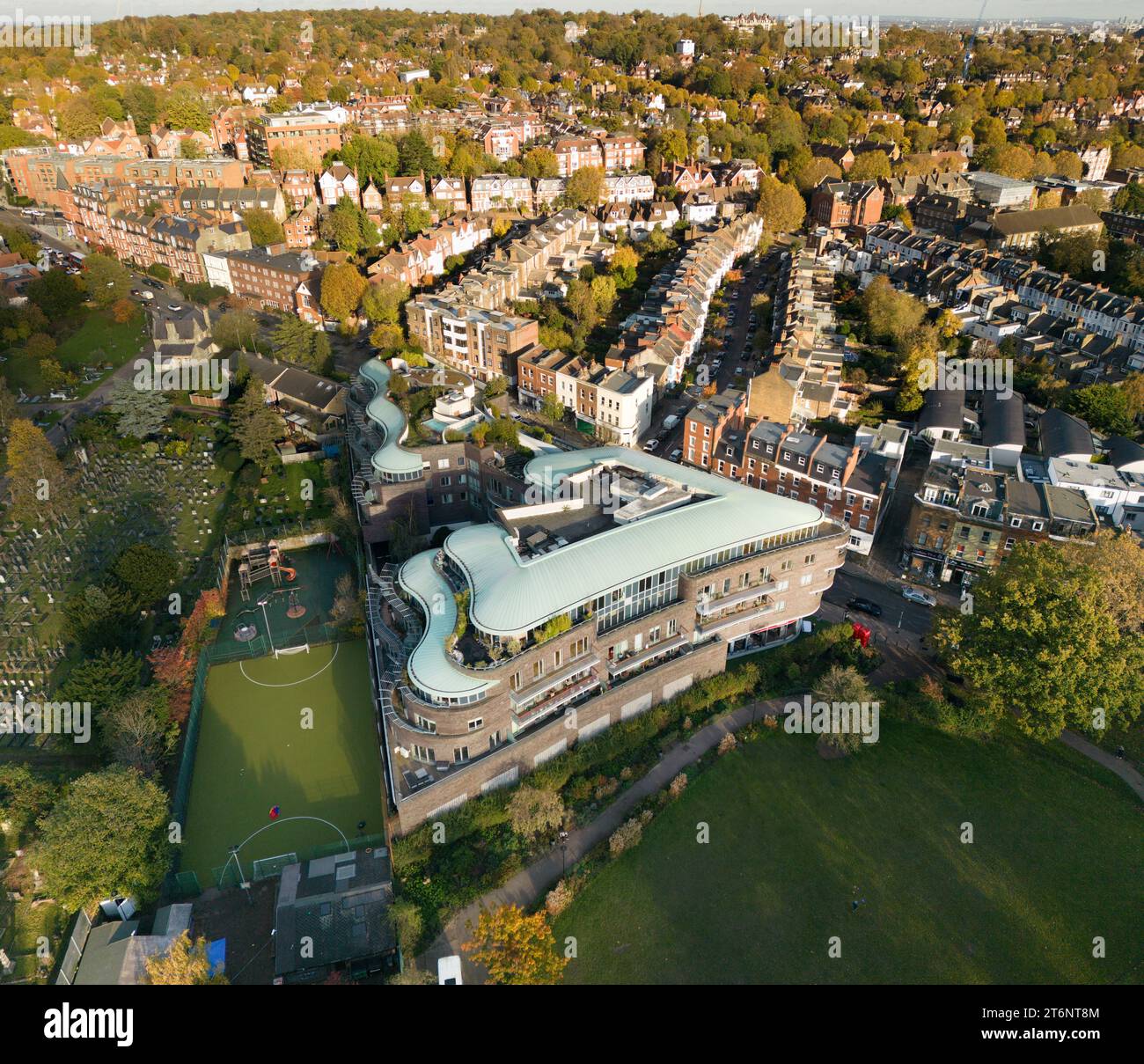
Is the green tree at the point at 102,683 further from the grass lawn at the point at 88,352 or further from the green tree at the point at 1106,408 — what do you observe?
the green tree at the point at 1106,408

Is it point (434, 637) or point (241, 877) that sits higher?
point (434, 637)

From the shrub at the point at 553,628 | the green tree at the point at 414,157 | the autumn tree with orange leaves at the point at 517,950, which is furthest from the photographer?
the green tree at the point at 414,157

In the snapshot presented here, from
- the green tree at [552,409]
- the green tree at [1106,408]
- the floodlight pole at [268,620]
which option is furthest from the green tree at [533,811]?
the green tree at [1106,408]

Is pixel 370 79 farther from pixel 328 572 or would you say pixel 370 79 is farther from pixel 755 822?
pixel 755 822

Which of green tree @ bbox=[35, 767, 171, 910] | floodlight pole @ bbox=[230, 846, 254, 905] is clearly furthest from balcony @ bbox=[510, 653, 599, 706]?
green tree @ bbox=[35, 767, 171, 910]

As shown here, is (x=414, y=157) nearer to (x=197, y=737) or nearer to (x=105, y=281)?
(x=105, y=281)

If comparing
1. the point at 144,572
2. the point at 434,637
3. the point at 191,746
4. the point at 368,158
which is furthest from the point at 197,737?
the point at 368,158
